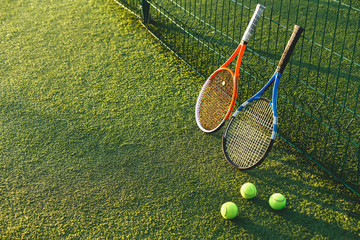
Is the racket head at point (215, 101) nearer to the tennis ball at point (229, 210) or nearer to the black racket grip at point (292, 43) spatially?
the black racket grip at point (292, 43)

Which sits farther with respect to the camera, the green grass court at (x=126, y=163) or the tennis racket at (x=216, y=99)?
the tennis racket at (x=216, y=99)

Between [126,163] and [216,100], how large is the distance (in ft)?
3.49

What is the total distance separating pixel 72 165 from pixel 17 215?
0.67 metres

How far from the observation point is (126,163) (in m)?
3.99

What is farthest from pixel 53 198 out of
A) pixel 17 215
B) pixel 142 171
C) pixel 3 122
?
pixel 3 122

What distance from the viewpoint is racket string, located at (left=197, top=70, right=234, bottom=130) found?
4074mm

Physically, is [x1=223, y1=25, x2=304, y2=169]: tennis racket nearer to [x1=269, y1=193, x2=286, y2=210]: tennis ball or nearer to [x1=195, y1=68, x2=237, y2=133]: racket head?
[x1=195, y1=68, x2=237, y2=133]: racket head

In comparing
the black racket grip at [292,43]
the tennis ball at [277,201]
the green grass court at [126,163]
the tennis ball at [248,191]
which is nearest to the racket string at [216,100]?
the green grass court at [126,163]

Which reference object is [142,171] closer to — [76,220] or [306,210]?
[76,220]

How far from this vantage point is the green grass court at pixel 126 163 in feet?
11.2

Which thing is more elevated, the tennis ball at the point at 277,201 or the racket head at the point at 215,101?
the racket head at the point at 215,101

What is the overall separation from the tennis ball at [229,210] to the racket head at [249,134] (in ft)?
1.42

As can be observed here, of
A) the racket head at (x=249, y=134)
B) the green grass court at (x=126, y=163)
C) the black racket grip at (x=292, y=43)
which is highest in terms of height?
the black racket grip at (x=292, y=43)

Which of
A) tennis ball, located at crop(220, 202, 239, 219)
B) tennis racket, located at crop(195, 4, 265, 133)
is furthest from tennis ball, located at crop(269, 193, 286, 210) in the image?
tennis racket, located at crop(195, 4, 265, 133)
